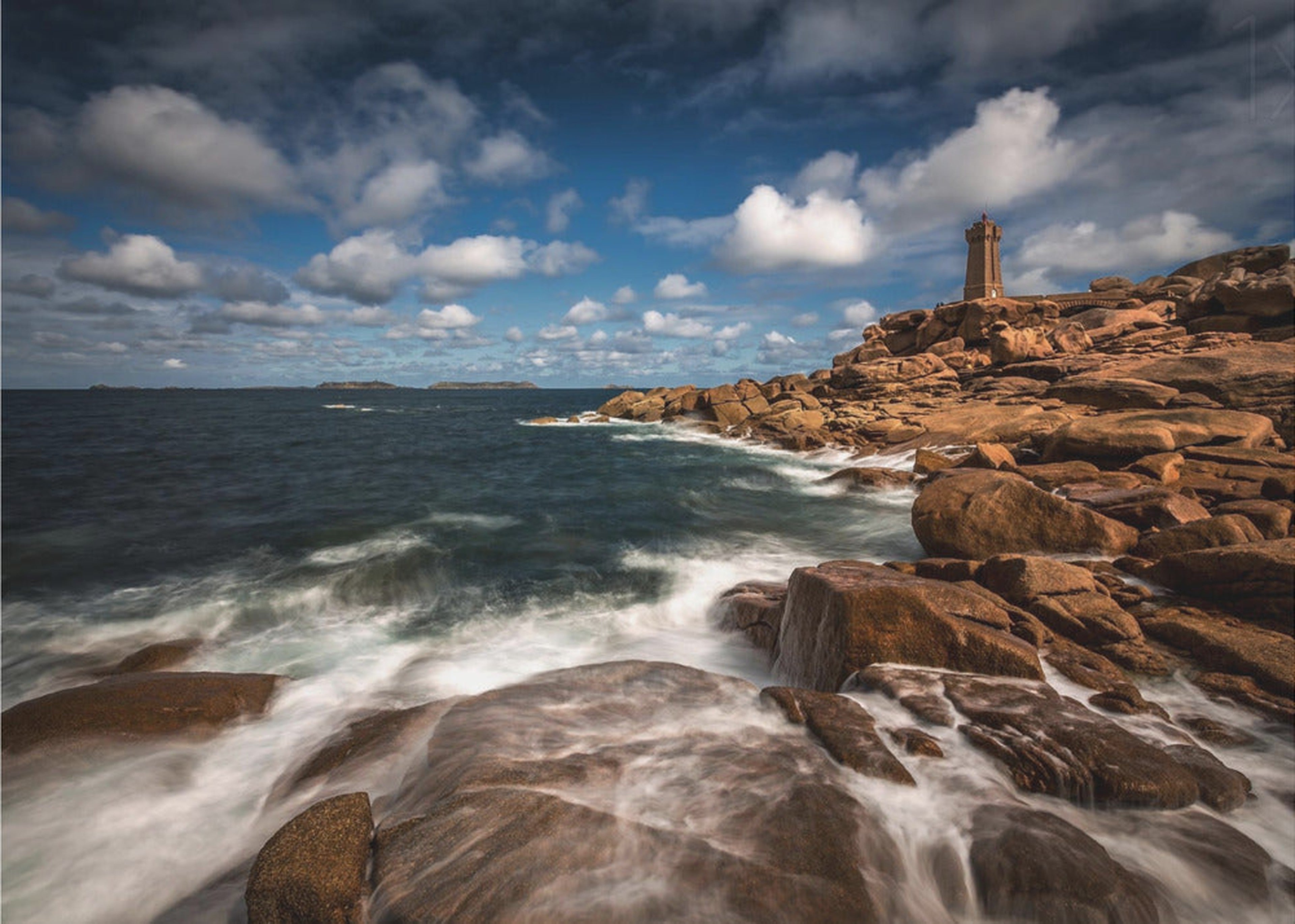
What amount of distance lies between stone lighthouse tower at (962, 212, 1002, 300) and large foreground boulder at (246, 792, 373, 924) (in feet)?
226

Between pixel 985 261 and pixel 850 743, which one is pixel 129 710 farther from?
pixel 985 261

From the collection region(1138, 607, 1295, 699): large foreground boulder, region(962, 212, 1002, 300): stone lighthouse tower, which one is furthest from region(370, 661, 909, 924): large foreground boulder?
region(962, 212, 1002, 300): stone lighthouse tower

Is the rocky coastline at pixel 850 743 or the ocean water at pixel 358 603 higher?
the rocky coastline at pixel 850 743

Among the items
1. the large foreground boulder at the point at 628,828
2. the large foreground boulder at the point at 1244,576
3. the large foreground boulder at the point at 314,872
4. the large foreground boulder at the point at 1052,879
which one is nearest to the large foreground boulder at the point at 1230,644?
the large foreground boulder at the point at 1244,576

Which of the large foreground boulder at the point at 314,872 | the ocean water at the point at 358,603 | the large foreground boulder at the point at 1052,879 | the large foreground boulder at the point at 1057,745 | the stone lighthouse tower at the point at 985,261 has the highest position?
the stone lighthouse tower at the point at 985,261

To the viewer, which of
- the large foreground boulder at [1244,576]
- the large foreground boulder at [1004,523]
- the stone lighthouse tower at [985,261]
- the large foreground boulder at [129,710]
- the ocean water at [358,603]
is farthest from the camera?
the stone lighthouse tower at [985,261]

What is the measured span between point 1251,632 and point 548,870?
7.04m

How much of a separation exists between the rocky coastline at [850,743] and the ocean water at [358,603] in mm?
186

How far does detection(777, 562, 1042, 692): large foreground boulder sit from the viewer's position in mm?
4566

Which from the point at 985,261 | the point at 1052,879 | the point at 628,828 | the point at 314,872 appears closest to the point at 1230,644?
the point at 1052,879

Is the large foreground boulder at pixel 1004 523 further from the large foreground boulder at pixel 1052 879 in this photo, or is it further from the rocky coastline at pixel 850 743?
the large foreground boulder at pixel 1052 879

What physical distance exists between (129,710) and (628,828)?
16.1ft

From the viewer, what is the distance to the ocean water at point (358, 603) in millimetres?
3451

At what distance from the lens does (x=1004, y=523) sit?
27.2 feet
